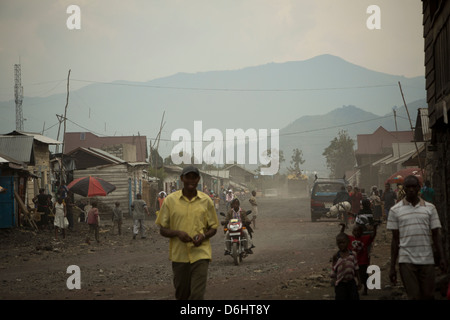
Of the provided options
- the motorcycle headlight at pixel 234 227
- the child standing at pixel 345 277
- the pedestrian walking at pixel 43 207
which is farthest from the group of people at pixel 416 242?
the pedestrian walking at pixel 43 207

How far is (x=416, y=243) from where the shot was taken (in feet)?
22.2

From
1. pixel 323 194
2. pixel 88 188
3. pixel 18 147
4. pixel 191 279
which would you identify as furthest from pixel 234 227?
pixel 18 147

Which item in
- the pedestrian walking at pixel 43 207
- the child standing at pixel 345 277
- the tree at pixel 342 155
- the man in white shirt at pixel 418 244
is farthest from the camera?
the tree at pixel 342 155

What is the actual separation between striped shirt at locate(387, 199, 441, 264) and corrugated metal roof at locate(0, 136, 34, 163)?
1051 inches

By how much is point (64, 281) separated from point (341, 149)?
114278 millimetres

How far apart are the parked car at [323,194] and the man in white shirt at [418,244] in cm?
2220

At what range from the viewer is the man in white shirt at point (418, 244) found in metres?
6.73

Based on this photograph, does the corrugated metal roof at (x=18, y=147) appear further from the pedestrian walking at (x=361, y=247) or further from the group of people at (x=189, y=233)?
the group of people at (x=189, y=233)

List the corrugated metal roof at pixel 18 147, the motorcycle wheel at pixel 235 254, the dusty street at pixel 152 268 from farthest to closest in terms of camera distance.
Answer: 1. the corrugated metal roof at pixel 18 147
2. the motorcycle wheel at pixel 235 254
3. the dusty street at pixel 152 268

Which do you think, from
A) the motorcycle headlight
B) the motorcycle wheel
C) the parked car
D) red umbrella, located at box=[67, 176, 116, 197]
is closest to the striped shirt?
A: the motorcycle wheel

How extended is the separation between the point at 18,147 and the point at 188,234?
26701mm

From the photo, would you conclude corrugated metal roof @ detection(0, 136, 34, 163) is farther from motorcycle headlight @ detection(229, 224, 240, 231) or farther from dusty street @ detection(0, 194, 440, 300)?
motorcycle headlight @ detection(229, 224, 240, 231)

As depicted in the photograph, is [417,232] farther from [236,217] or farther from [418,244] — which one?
[236,217]

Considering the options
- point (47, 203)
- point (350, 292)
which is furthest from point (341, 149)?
point (350, 292)
